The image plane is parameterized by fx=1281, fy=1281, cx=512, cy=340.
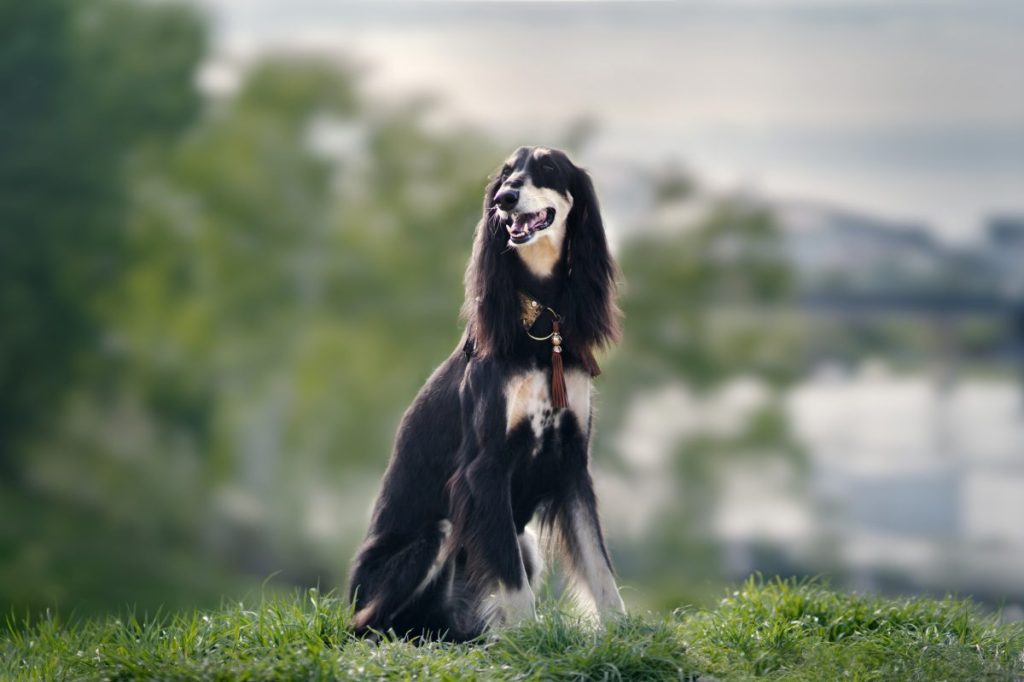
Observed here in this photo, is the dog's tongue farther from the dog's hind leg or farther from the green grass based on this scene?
the green grass

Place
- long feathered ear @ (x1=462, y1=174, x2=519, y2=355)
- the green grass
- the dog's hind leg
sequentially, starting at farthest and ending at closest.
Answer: the dog's hind leg < long feathered ear @ (x1=462, y1=174, x2=519, y2=355) < the green grass

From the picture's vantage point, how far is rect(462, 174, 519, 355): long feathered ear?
4336mm

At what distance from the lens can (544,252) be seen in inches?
173

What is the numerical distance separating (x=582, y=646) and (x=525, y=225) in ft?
4.68

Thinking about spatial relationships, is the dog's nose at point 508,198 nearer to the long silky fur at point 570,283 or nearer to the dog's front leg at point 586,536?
the long silky fur at point 570,283

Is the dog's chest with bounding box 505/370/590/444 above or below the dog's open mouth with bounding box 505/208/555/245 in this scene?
below

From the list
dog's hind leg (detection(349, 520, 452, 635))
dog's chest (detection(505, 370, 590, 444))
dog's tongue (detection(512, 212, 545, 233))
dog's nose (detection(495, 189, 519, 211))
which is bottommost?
dog's hind leg (detection(349, 520, 452, 635))

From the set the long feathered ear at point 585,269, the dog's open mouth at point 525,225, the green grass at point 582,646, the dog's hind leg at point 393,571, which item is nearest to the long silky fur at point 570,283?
the long feathered ear at point 585,269

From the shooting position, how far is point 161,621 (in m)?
4.85

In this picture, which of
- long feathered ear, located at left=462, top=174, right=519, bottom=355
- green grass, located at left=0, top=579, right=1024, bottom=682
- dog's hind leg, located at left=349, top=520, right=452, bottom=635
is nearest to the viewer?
green grass, located at left=0, top=579, right=1024, bottom=682

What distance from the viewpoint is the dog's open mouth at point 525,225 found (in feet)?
14.0

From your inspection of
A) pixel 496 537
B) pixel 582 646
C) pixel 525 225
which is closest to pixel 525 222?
pixel 525 225

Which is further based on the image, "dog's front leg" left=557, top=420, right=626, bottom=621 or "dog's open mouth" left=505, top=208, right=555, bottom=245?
"dog's front leg" left=557, top=420, right=626, bottom=621

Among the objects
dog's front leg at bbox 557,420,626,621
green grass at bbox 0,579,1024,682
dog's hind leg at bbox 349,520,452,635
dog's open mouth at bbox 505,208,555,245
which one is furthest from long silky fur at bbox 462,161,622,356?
green grass at bbox 0,579,1024,682
